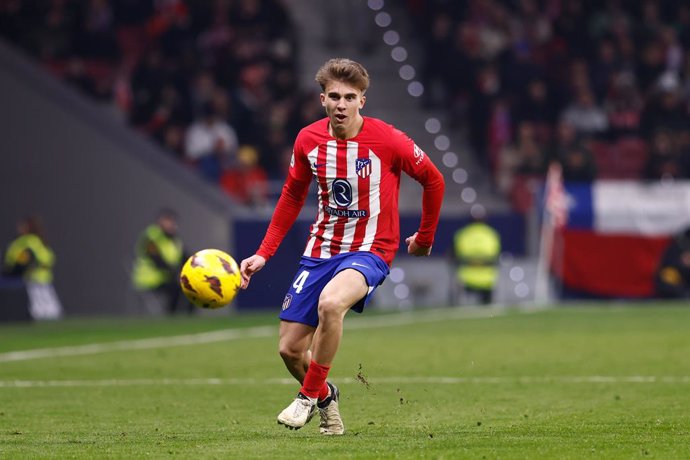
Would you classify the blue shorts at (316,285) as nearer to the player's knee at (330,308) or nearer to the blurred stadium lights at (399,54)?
the player's knee at (330,308)

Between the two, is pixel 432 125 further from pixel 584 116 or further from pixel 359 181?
pixel 359 181

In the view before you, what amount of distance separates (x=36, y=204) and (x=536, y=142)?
9.09 meters

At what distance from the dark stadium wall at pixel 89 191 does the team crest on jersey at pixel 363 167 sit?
16711mm

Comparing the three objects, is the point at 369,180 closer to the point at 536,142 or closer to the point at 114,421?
the point at 114,421

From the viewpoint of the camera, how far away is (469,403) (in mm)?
10789

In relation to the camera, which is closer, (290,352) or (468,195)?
(290,352)

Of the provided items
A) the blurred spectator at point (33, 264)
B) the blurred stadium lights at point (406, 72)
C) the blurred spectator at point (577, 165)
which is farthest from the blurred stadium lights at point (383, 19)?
the blurred spectator at point (33, 264)

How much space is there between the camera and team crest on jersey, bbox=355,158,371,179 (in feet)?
28.7

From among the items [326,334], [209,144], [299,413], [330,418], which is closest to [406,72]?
[209,144]

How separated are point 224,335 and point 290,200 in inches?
415

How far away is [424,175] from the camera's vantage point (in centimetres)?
891

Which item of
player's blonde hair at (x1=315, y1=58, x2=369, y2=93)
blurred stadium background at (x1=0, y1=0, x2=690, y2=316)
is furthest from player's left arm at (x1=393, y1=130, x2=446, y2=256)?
blurred stadium background at (x1=0, y1=0, x2=690, y2=316)

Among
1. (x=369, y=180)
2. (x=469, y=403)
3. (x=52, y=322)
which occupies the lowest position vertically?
(x=52, y=322)

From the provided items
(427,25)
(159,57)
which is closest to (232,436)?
(159,57)
